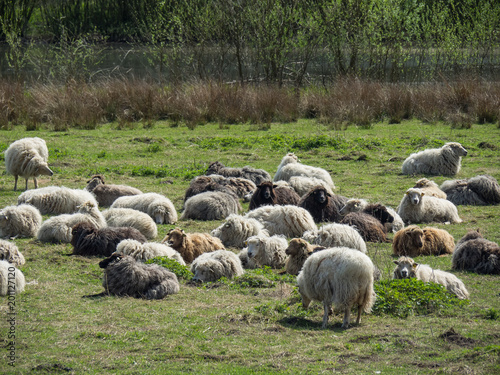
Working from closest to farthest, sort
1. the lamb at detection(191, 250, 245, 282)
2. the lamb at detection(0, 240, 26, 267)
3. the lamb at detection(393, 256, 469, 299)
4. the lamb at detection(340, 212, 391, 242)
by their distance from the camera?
the lamb at detection(393, 256, 469, 299) → the lamb at detection(191, 250, 245, 282) → the lamb at detection(0, 240, 26, 267) → the lamb at detection(340, 212, 391, 242)

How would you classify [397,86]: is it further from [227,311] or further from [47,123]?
[227,311]

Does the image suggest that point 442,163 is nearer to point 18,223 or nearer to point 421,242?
point 421,242

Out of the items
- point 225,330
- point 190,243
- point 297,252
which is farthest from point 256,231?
point 225,330

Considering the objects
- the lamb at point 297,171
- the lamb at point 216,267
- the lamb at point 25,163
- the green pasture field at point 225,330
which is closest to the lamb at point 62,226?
the green pasture field at point 225,330

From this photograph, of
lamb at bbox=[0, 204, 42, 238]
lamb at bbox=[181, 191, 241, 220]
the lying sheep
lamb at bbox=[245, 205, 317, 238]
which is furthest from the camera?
lamb at bbox=[181, 191, 241, 220]

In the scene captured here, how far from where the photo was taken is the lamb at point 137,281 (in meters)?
7.50

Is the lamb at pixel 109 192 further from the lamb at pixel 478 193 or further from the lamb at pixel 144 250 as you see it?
the lamb at pixel 478 193

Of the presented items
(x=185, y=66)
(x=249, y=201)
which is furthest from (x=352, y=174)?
(x=185, y=66)

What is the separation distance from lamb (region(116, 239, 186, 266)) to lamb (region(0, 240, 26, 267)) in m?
1.31

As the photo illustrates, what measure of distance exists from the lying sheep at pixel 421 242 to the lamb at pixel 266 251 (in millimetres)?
1829

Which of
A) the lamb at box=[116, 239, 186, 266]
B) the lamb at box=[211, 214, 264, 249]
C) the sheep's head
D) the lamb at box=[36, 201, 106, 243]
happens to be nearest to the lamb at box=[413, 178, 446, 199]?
the lamb at box=[211, 214, 264, 249]

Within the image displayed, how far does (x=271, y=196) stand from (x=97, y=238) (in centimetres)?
404

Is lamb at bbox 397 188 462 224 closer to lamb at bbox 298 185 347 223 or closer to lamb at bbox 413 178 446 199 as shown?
lamb at bbox 413 178 446 199

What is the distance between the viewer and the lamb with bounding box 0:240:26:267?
8.42 m
